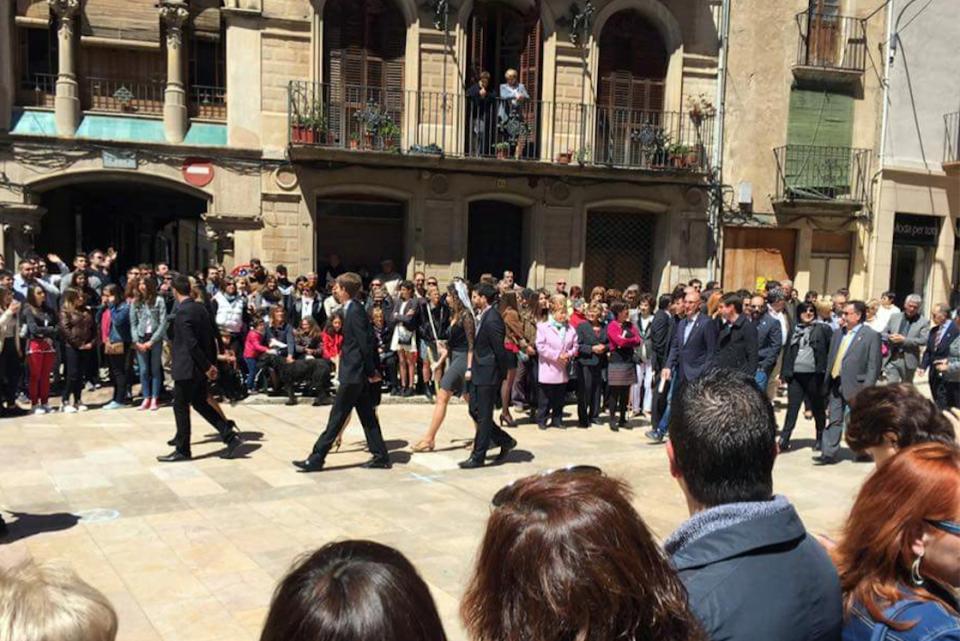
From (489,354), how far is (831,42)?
16.8 metres

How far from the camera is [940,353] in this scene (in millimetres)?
10000

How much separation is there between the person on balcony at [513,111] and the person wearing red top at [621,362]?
25.6 ft

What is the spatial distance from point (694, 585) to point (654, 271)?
18.6 meters

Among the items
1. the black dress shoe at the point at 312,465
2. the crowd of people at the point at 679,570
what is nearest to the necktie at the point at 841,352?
the black dress shoe at the point at 312,465

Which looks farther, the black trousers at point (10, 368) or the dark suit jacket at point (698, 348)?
the black trousers at point (10, 368)

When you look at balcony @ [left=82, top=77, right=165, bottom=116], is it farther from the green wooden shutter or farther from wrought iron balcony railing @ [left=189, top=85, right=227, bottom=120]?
the green wooden shutter

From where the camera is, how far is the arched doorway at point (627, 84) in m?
19.3

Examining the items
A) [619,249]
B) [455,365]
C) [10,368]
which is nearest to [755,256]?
[619,249]

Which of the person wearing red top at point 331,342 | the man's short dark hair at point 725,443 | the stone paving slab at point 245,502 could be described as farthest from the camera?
Result: the person wearing red top at point 331,342

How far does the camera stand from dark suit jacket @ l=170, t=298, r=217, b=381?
Answer: 8.18 meters

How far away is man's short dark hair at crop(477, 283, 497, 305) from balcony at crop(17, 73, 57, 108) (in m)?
11.8

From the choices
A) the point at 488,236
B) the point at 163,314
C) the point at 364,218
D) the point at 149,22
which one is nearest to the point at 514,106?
the point at 488,236

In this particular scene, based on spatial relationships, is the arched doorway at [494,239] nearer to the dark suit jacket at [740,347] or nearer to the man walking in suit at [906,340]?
the man walking in suit at [906,340]

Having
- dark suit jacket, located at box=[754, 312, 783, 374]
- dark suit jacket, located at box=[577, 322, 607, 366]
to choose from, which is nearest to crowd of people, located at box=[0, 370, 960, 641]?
dark suit jacket, located at box=[754, 312, 783, 374]
